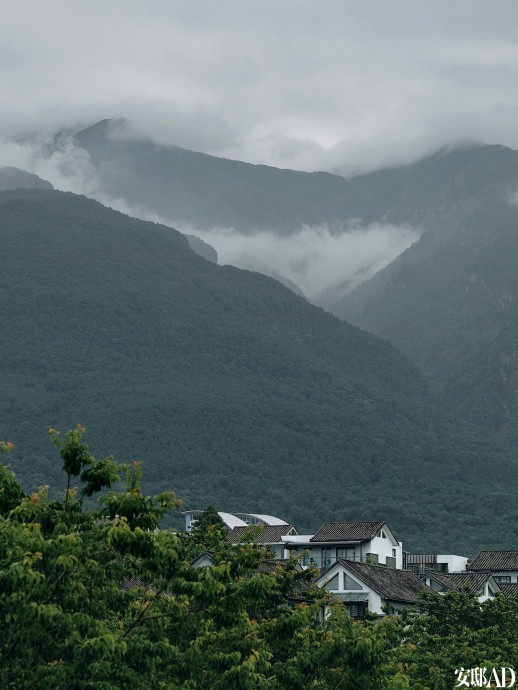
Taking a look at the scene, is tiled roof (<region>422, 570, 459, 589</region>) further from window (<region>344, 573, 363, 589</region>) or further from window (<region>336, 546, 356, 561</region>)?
window (<region>344, 573, 363, 589</region>)

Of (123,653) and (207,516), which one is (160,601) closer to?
(123,653)

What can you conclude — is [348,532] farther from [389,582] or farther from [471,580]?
[389,582]

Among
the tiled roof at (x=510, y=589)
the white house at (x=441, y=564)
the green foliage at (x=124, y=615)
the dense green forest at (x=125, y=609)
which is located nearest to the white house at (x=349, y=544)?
the tiled roof at (x=510, y=589)

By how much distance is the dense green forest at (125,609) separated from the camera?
26453 millimetres

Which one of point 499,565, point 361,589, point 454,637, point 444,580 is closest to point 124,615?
point 454,637

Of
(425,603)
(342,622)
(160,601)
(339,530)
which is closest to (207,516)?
(339,530)

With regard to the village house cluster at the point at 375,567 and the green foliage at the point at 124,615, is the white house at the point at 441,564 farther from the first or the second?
the green foliage at the point at 124,615

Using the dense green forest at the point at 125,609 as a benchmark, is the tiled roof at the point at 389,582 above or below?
above

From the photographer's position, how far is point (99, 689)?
26.7 metres

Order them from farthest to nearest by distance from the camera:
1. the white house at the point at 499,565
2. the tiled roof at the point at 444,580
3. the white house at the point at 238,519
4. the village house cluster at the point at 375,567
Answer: the white house at the point at 238,519, the white house at the point at 499,565, the tiled roof at the point at 444,580, the village house cluster at the point at 375,567

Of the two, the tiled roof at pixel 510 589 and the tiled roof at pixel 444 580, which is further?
the tiled roof at pixel 510 589

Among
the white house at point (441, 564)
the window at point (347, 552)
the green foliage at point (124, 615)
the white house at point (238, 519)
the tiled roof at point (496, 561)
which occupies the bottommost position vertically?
the green foliage at point (124, 615)

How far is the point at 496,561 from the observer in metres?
114

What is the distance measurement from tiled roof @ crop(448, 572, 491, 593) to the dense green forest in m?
50.9
